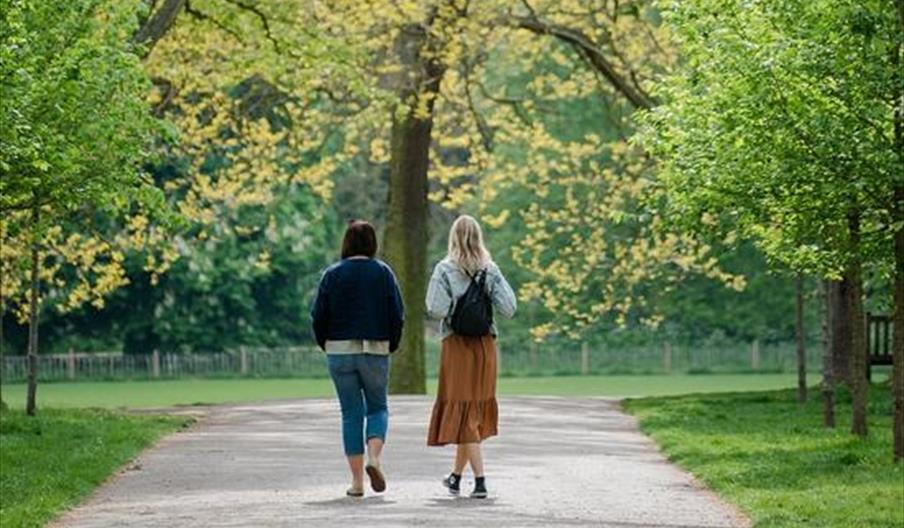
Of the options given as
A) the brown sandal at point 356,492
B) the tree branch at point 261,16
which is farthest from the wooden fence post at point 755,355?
the brown sandal at point 356,492


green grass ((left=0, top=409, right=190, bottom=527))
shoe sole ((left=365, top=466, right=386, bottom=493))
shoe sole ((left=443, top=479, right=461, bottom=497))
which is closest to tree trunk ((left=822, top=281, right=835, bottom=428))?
green grass ((left=0, top=409, right=190, bottom=527))

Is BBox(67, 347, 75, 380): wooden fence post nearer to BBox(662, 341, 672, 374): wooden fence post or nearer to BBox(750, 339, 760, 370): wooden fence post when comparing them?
BBox(662, 341, 672, 374): wooden fence post

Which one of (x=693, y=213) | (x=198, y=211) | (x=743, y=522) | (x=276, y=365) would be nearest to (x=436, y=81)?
(x=198, y=211)

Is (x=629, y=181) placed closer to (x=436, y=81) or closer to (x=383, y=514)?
(x=436, y=81)

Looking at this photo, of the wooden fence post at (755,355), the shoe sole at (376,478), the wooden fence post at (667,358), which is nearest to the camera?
the shoe sole at (376,478)

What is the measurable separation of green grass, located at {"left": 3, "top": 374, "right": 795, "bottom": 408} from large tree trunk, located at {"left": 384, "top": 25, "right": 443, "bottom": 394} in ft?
24.2

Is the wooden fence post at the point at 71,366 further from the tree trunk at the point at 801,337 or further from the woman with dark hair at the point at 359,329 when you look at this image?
the woman with dark hair at the point at 359,329

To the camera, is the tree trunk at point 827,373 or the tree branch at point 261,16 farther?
the tree branch at point 261,16

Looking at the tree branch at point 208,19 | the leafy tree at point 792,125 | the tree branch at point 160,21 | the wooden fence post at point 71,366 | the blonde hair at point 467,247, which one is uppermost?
the tree branch at point 208,19

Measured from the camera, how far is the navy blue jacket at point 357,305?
16.7 m

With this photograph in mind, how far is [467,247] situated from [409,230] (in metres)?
20.6

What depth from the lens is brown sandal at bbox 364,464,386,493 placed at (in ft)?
54.2

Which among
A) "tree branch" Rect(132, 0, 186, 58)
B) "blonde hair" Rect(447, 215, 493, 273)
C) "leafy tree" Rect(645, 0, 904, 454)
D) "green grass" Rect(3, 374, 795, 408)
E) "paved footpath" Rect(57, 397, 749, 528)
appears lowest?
"paved footpath" Rect(57, 397, 749, 528)

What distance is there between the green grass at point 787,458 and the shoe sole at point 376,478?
2.58 m
